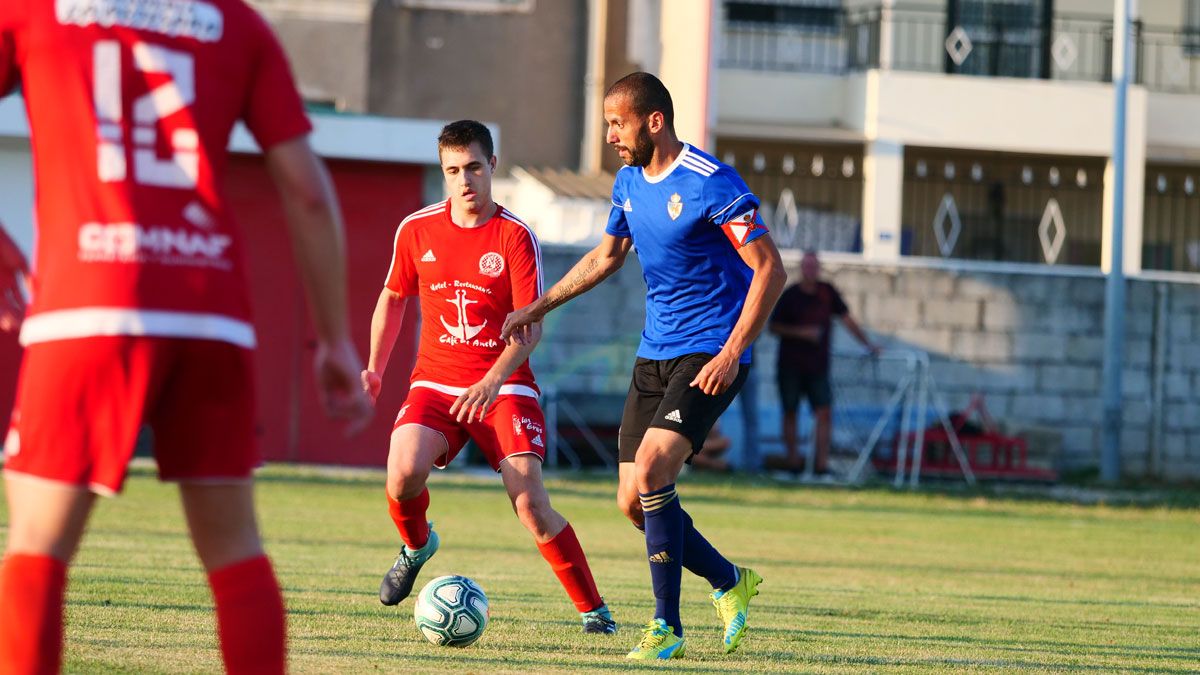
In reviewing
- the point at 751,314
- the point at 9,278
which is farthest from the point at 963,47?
the point at 9,278

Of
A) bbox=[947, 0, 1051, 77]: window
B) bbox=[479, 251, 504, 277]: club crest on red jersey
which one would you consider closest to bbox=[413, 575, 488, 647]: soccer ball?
bbox=[479, 251, 504, 277]: club crest on red jersey

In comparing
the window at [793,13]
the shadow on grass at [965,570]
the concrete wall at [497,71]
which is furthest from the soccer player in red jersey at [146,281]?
the concrete wall at [497,71]

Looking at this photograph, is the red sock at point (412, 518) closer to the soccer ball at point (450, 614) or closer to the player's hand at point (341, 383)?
the soccer ball at point (450, 614)

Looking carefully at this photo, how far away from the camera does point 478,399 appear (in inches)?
274

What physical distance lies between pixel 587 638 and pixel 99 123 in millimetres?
3902

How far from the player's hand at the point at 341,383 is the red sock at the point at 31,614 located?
26.7 inches

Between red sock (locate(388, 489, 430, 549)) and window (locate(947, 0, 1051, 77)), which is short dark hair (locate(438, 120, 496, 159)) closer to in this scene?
red sock (locate(388, 489, 430, 549))

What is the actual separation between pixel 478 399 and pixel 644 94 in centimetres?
138

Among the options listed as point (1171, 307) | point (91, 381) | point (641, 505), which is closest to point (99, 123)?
point (91, 381)

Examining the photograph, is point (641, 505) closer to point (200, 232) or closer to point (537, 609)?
point (537, 609)

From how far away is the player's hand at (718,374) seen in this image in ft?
22.5

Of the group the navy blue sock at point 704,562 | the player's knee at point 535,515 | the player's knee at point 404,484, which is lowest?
the navy blue sock at point 704,562

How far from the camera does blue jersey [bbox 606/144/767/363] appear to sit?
7004mm

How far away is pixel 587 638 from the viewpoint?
7.14m
